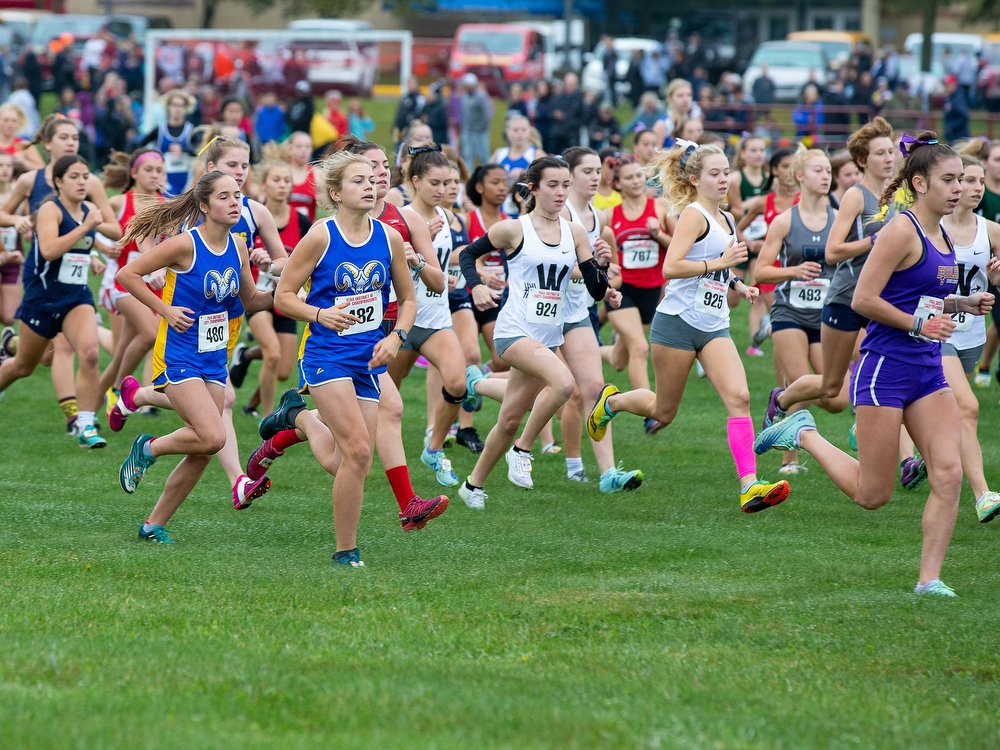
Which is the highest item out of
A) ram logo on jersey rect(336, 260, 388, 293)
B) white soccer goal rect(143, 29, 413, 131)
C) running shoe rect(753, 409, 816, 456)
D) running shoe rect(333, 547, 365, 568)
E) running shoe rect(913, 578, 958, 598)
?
white soccer goal rect(143, 29, 413, 131)

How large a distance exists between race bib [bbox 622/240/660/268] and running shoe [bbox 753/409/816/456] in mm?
3283

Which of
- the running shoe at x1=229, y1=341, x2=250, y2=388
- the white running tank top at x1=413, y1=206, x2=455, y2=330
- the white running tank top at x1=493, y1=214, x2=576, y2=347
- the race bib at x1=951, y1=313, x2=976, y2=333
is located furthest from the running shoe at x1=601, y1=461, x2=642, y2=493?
the running shoe at x1=229, y1=341, x2=250, y2=388

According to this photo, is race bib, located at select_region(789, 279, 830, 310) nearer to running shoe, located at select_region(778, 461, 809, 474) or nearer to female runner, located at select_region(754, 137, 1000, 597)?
running shoe, located at select_region(778, 461, 809, 474)

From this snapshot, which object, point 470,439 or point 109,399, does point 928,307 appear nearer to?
point 470,439

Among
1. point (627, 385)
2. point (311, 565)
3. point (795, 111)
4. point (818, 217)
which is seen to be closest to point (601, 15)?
point (795, 111)

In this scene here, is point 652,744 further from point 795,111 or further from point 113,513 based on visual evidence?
point 795,111

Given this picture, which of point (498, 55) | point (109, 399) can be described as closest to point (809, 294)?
point (109, 399)

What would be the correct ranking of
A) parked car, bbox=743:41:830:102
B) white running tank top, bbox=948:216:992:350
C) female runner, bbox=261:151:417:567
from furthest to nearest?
parked car, bbox=743:41:830:102
white running tank top, bbox=948:216:992:350
female runner, bbox=261:151:417:567

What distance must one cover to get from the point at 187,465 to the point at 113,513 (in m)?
1.17

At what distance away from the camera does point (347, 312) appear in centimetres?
610

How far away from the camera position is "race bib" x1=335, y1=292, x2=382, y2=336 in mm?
6133

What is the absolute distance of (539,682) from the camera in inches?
185

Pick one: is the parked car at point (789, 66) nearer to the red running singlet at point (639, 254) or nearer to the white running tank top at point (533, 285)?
the red running singlet at point (639, 254)

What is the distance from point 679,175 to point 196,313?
Answer: 10.1 ft
